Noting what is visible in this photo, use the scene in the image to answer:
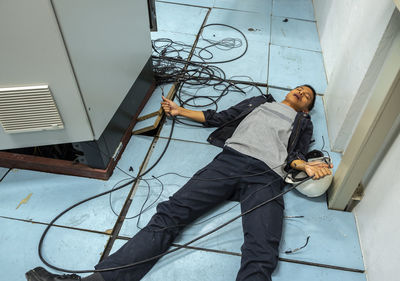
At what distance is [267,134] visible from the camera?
5.24 feet

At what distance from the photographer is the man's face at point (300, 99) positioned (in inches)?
72.1

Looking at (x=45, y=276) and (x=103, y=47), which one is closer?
(x=45, y=276)

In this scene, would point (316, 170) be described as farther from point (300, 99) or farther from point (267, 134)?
point (300, 99)

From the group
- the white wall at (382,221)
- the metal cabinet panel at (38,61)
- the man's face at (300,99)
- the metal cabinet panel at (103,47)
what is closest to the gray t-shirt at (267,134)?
the man's face at (300,99)

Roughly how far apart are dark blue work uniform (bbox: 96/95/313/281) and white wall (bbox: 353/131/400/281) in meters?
0.38

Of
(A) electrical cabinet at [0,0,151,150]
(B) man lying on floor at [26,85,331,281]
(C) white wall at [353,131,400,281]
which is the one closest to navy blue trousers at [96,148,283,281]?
(B) man lying on floor at [26,85,331,281]

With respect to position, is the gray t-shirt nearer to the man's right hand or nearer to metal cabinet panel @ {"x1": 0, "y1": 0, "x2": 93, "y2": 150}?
the man's right hand

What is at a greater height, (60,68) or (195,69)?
(60,68)

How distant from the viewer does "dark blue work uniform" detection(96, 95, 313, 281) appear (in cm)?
122

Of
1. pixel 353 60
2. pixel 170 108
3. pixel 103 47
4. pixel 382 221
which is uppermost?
pixel 103 47

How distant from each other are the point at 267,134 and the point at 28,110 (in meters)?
1.20

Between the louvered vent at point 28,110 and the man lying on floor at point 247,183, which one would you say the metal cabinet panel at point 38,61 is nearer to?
the louvered vent at point 28,110

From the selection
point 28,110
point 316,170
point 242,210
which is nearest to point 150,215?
point 242,210

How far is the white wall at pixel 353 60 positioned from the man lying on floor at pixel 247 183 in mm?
217
